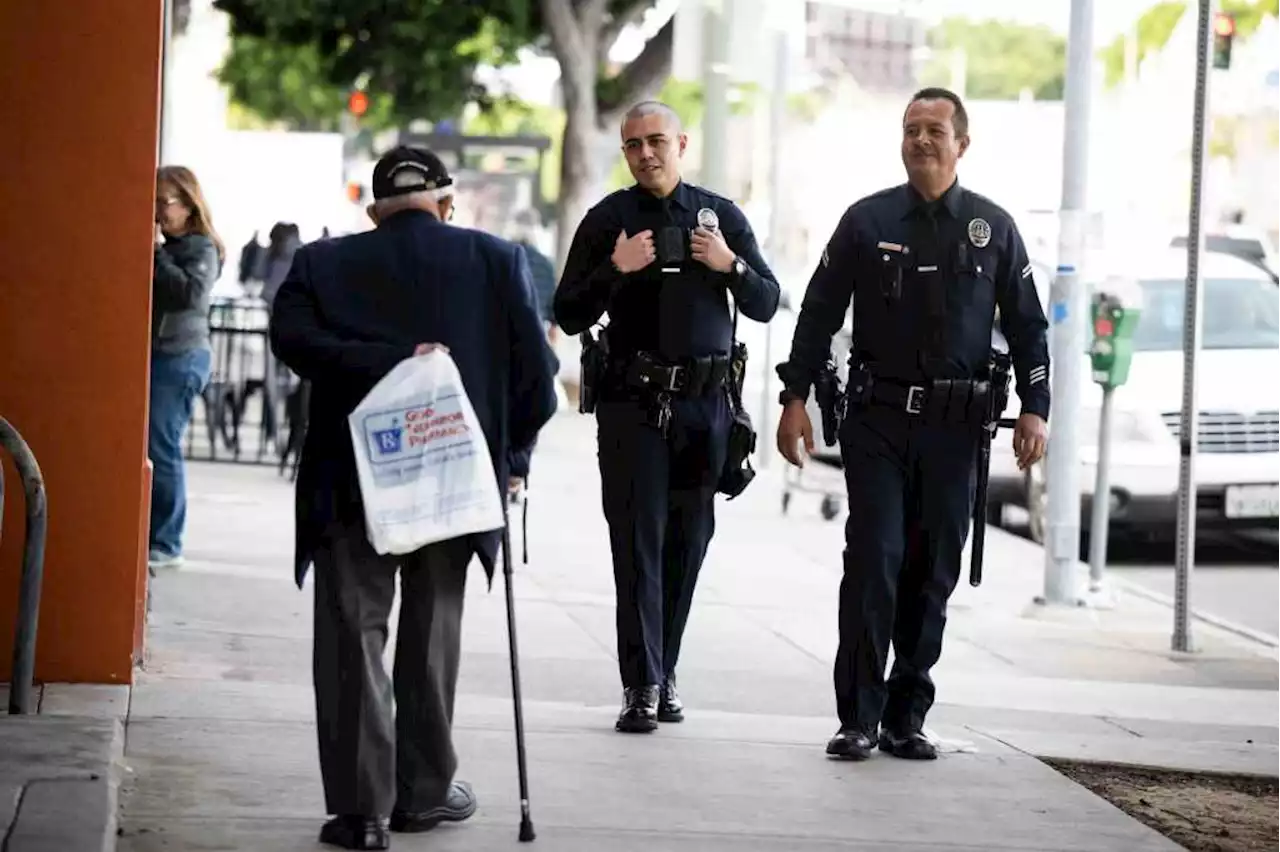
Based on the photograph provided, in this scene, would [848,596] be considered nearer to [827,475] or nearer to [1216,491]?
[1216,491]

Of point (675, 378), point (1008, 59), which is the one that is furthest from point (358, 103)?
point (1008, 59)

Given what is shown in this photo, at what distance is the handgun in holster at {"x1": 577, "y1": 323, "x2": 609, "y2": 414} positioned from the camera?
339 inches

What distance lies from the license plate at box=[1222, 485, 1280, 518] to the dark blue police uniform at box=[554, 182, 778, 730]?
25.9 feet

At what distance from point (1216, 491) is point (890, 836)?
9.35m

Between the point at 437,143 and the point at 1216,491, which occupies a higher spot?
the point at 437,143

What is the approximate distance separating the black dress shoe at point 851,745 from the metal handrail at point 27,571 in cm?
249

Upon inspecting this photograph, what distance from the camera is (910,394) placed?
8102 millimetres

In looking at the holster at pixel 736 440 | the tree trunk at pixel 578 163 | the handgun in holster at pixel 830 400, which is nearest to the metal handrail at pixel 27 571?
the holster at pixel 736 440

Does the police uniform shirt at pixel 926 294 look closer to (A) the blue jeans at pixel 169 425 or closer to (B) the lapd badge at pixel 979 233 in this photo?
(B) the lapd badge at pixel 979 233

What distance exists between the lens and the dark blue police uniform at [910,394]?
8.12 meters

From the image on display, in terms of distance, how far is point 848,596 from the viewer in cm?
820

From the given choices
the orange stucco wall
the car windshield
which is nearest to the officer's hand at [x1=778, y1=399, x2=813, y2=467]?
the orange stucco wall

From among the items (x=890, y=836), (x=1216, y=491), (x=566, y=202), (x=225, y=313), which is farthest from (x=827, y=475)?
(x=890, y=836)

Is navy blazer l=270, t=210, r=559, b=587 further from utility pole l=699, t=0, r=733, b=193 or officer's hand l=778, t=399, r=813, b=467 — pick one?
utility pole l=699, t=0, r=733, b=193
